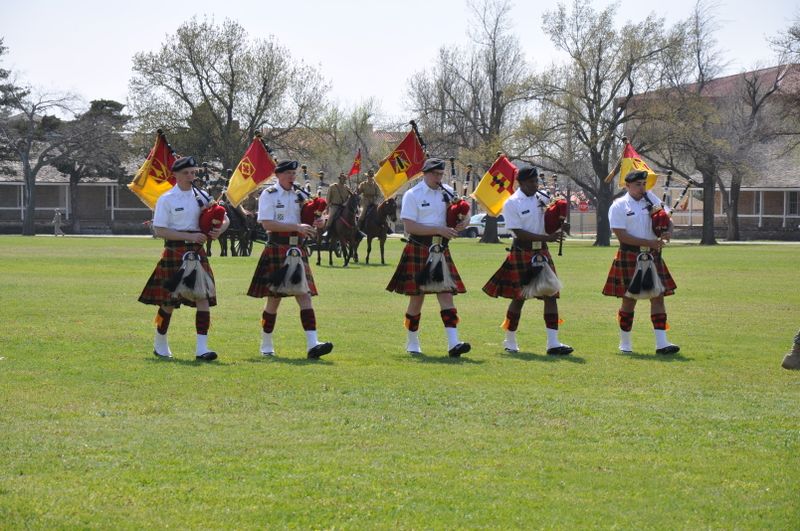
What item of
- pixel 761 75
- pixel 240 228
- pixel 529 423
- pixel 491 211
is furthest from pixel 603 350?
→ pixel 761 75

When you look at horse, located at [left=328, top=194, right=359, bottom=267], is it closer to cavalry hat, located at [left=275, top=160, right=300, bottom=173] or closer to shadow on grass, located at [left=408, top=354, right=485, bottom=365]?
cavalry hat, located at [left=275, top=160, right=300, bottom=173]

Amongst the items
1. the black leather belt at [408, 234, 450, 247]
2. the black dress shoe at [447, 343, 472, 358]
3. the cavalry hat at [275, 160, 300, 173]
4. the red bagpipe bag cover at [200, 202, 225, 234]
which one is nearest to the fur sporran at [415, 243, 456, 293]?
the black leather belt at [408, 234, 450, 247]

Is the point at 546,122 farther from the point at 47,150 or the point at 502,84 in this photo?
the point at 47,150

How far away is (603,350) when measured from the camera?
1261 cm

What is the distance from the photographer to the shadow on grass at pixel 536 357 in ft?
38.3

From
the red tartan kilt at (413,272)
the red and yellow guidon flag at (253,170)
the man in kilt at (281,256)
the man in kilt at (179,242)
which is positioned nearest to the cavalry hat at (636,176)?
the red tartan kilt at (413,272)

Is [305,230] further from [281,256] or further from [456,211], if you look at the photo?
[456,211]

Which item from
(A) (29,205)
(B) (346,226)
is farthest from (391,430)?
(A) (29,205)

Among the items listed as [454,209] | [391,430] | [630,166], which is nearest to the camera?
[391,430]

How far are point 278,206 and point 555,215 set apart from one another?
9.45ft

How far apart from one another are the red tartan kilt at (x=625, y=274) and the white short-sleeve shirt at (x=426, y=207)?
192 centimetres

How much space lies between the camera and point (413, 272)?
1198 centimetres

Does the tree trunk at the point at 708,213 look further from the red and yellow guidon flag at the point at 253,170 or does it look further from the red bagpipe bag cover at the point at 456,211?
the red bagpipe bag cover at the point at 456,211

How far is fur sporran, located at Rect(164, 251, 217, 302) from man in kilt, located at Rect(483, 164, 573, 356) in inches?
118
